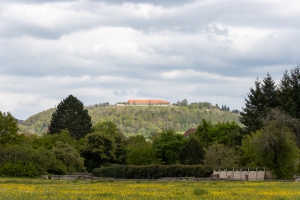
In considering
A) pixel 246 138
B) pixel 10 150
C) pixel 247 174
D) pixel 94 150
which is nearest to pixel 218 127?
pixel 246 138

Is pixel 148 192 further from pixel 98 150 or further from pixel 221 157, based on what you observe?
pixel 98 150

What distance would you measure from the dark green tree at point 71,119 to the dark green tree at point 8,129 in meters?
50.2

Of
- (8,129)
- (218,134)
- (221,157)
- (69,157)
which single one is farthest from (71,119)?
(221,157)

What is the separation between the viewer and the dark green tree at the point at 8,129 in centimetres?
8100

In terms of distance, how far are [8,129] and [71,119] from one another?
A: 51.7m

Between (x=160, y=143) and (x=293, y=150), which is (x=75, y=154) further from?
(x=293, y=150)

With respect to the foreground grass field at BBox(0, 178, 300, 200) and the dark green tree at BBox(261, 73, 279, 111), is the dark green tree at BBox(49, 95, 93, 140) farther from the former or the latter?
the foreground grass field at BBox(0, 178, 300, 200)

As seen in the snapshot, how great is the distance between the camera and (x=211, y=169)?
6191 centimetres

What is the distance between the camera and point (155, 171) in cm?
6781

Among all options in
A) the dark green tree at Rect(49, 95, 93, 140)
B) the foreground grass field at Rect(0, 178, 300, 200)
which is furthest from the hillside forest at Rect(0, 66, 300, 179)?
the foreground grass field at Rect(0, 178, 300, 200)

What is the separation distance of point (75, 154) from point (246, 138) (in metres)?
30.9

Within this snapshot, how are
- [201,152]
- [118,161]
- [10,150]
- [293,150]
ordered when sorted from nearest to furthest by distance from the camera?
[293,150]
[10,150]
[201,152]
[118,161]

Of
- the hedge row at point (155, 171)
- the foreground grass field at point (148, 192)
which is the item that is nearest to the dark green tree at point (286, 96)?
the hedge row at point (155, 171)

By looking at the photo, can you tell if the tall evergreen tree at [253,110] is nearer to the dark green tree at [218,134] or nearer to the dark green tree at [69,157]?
the dark green tree at [218,134]
